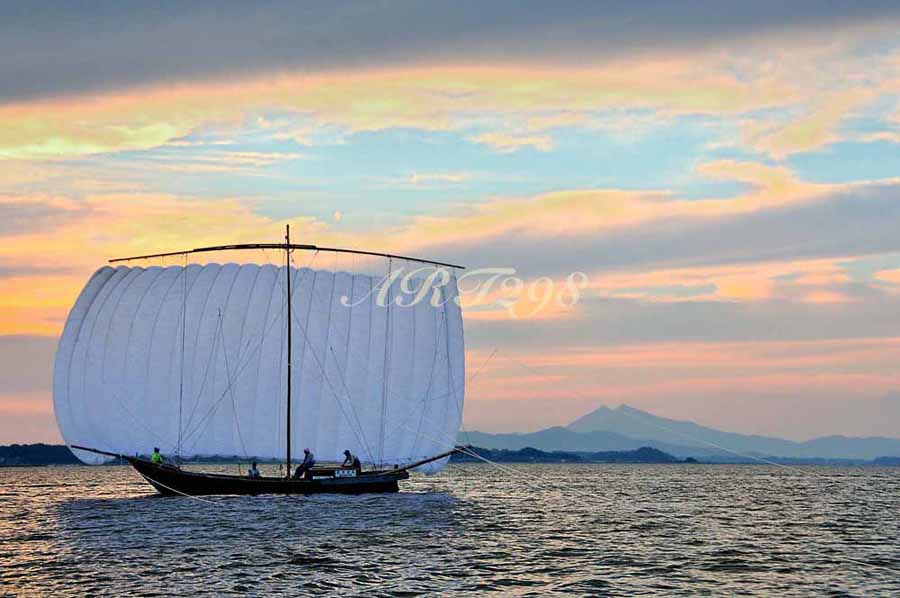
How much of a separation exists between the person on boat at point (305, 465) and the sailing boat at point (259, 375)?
166cm

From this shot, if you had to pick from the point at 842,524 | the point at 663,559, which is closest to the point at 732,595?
the point at 663,559

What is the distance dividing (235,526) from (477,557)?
13.0 meters

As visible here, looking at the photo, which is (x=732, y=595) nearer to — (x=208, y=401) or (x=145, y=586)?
(x=145, y=586)

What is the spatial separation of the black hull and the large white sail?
5.47 ft

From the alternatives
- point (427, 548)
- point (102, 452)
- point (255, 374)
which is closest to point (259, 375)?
point (255, 374)

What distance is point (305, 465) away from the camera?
6041 centimetres

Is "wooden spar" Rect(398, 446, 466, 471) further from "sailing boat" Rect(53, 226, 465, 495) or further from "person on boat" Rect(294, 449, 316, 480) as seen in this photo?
"person on boat" Rect(294, 449, 316, 480)

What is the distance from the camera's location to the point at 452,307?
218ft

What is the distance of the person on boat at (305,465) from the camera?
198 ft

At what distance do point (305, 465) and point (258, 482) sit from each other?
2.80 metres

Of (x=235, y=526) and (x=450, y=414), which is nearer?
(x=235, y=526)

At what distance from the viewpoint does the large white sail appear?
6316cm

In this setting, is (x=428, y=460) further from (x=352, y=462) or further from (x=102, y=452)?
(x=102, y=452)

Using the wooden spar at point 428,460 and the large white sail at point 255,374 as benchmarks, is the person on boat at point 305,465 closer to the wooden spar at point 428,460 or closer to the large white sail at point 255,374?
the large white sail at point 255,374
